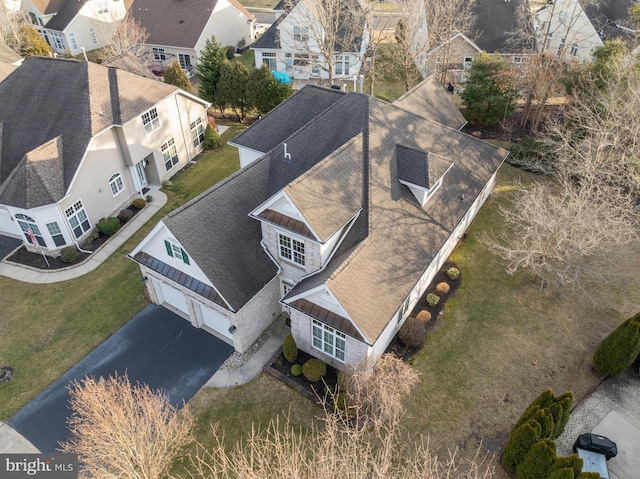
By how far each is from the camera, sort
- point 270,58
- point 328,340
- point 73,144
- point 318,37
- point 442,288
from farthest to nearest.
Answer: point 270,58 → point 318,37 → point 73,144 → point 442,288 → point 328,340

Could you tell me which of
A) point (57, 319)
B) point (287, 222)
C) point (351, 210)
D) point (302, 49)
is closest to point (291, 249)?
point (287, 222)

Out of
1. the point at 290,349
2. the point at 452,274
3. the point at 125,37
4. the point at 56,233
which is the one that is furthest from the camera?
the point at 125,37

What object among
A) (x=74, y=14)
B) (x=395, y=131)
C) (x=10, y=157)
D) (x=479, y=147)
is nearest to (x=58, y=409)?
(x=10, y=157)

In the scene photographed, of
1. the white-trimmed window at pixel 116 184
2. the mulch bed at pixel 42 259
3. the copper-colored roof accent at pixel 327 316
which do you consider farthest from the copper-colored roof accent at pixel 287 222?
the white-trimmed window at pixel 116 184

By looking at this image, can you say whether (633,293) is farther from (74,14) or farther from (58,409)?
(74,14)

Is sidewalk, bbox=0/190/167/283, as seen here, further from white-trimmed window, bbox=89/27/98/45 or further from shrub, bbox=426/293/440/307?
white-trimmed window, bbox=89/27/98/45

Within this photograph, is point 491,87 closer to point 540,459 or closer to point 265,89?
point 265,89

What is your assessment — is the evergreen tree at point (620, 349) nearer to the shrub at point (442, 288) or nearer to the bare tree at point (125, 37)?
the shrub at point (442, 288)
